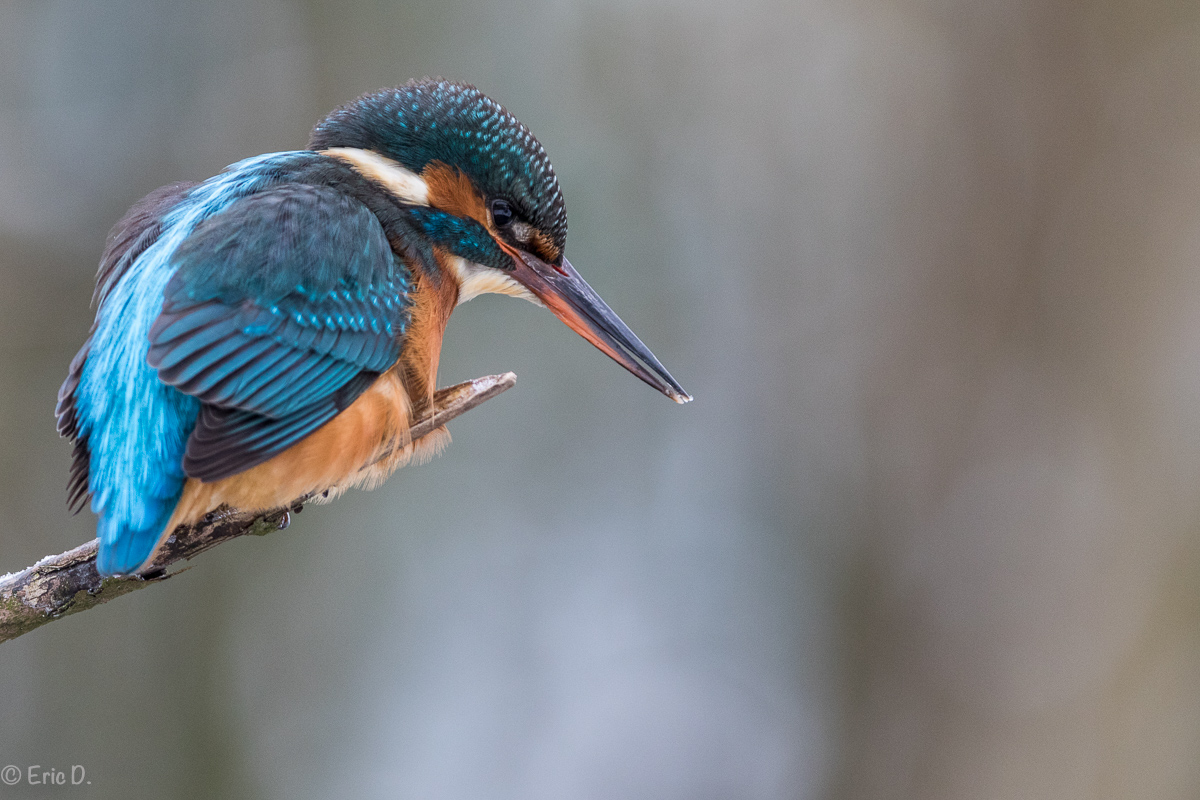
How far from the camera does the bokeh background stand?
3.34m

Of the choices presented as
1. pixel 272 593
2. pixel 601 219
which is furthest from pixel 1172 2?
pixel 272 593

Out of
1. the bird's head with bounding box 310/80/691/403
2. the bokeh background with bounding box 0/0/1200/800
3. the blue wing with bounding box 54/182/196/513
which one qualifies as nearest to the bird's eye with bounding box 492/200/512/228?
the bird's head with bounding box 310/80/691/403

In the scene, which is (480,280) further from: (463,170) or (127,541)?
(127,541)

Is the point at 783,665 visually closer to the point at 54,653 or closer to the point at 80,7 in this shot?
the point at 54,653

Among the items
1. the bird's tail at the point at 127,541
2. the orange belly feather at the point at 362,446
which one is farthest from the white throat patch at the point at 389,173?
the bird's tail at the point at 127,541

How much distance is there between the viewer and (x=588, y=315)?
2.31 meters

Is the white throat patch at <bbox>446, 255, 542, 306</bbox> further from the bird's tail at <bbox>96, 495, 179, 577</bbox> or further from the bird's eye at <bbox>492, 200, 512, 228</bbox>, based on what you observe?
the bird's tail at <bbox>96, 495, 179, 577</bbox>

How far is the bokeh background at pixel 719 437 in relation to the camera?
3.34 m

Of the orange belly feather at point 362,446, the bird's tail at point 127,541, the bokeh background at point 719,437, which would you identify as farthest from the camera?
the bokeh background at point 719,437

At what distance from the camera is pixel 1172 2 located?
330 cm

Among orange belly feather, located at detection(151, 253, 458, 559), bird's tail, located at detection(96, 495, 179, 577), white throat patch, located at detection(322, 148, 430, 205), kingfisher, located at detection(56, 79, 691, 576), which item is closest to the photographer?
bird's tail, located at detection(96, 495, 179, 577)

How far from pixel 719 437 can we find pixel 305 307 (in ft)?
7.65

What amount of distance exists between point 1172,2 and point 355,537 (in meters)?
3.63

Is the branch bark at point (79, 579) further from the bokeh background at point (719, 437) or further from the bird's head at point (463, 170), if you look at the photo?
the bokeh background at point (719, 437)
